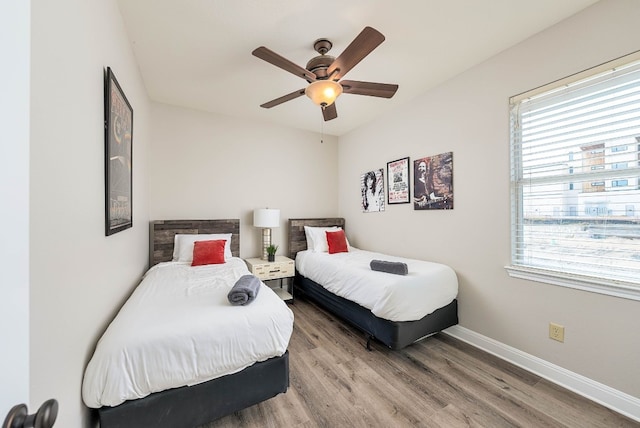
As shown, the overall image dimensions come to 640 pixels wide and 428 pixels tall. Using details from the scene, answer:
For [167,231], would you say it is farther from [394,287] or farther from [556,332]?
[556,332]

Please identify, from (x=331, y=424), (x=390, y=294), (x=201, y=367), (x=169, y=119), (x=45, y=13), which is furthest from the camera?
(x=169, y=119)

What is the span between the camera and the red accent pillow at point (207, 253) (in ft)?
9.21

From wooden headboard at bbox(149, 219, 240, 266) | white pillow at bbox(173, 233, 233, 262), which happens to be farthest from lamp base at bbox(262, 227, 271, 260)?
wooden headboard at bbox(149, 219, 240, 266)

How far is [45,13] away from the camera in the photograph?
2.76ft

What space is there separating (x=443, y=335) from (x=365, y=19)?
2986 millimetres

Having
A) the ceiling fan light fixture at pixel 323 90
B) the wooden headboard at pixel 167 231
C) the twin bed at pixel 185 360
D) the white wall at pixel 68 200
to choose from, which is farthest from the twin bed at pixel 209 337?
the ceiling fan light fixture at pixel 323 90

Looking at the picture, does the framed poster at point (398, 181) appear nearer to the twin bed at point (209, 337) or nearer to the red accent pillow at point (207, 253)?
the twin bed at point (209, 337)

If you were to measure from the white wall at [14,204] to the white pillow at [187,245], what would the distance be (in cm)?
270

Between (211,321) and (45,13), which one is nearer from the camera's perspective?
(45,13)

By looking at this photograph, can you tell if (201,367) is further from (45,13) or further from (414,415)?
(45,13)

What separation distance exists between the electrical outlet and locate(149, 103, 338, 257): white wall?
312cm

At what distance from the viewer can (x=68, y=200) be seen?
101 cm

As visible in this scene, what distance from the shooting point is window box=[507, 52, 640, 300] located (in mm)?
1616

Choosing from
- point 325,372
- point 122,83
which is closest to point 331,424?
point 325,372
